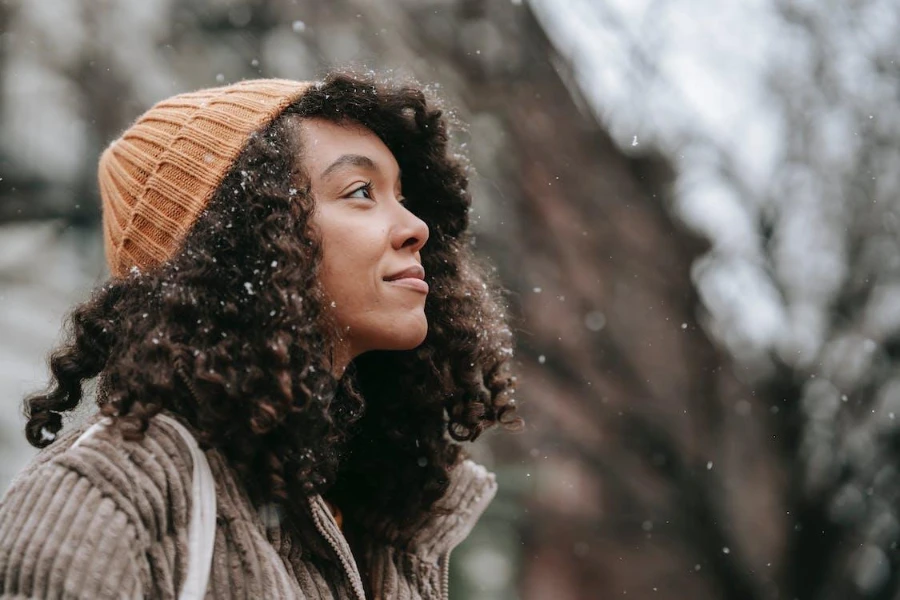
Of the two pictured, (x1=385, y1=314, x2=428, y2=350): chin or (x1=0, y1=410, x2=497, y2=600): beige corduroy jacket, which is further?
(x1=385, y1=314, x2=428, y2=350): chin

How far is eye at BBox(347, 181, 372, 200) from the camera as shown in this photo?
2982mm

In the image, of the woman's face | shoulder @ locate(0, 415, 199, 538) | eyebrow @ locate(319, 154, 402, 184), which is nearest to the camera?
shoulder @ locate(0, 415, 199, 538)

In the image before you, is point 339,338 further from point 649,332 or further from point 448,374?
point 649,332

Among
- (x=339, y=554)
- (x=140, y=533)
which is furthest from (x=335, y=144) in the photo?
(x=140, y=533)

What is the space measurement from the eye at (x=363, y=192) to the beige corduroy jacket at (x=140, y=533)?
0.81 meters

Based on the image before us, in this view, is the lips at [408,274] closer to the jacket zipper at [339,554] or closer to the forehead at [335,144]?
the forehead at [335,144]

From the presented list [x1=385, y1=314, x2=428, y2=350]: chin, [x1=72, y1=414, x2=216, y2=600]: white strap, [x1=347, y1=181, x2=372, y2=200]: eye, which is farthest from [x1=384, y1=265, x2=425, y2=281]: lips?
[x1=72, y1=414, x2=216, y2=600]: white strap

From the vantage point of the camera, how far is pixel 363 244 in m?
2.88

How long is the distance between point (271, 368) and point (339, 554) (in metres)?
0.50

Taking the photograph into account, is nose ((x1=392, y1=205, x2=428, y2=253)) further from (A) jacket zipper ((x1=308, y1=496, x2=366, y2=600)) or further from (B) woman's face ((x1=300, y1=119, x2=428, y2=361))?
(A) jacket zipper ((x1=308, y1=496, x2=366, y2=600))

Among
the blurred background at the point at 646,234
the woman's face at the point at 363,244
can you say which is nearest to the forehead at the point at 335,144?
the woman's face at the point at 363,244

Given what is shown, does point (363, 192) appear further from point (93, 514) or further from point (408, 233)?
point (93, 514)

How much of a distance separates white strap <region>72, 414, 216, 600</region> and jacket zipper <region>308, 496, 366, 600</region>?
1.02 feet

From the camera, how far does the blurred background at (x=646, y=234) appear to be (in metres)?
6.84
